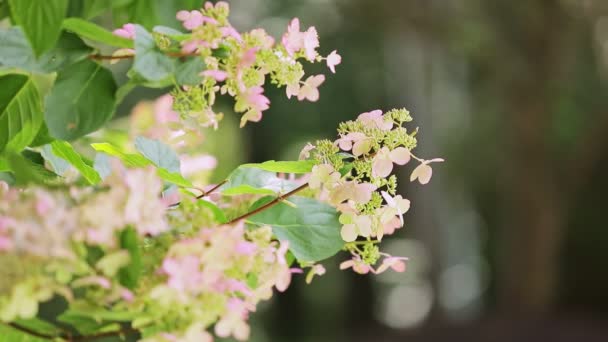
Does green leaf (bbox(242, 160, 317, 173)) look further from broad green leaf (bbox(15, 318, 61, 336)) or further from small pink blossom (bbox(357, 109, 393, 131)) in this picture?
broad green leaf (bbox(15, 318, 61, 336))

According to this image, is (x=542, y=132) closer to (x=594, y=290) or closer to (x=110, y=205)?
(x=594, y=290)

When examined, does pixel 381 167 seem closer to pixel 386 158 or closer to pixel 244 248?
pixel 386 158

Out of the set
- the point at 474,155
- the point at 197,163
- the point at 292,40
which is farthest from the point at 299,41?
the point at 474,155

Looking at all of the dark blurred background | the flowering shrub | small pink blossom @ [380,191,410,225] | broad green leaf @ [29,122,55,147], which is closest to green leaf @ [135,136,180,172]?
the flowering shrub

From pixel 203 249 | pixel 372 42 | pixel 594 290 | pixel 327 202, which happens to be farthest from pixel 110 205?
pixel 372 42

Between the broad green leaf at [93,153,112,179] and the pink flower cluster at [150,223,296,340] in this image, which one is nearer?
the pink flower cluster at [150,223,296,340]

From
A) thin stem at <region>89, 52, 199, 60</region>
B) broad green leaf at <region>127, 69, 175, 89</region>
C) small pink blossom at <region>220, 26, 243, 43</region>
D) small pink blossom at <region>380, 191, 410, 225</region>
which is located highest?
small pink blossom at <region>220, 26, 243, 43</region>

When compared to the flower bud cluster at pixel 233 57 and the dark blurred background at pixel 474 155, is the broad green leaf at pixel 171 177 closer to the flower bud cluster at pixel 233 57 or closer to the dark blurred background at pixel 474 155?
the flower bud cluster at pixel 233 57
